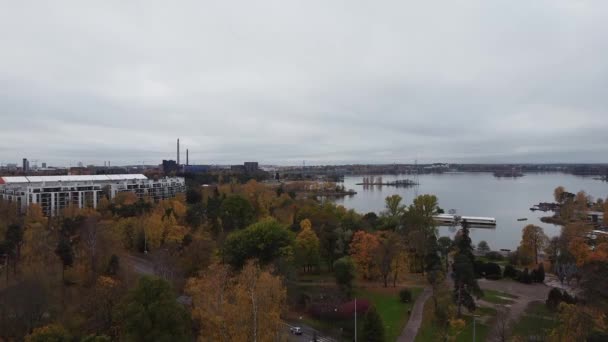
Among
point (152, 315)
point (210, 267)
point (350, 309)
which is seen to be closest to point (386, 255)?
point (350, 309)

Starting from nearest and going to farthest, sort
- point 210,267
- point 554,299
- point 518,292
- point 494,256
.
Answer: point 210,267
point 554,299
point 518,292
point 494,256

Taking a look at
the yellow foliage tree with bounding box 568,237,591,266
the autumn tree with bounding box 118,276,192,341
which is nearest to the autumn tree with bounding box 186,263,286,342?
the autumn tree with bounding box 118,276,192,341

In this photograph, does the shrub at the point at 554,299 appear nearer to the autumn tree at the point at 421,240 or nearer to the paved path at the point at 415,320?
the paved path at the point at 415,320

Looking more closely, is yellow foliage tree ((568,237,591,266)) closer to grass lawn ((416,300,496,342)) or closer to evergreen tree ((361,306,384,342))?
grass lawn ((416,300,496,342))

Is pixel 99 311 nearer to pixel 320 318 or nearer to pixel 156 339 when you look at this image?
pixel 156 339

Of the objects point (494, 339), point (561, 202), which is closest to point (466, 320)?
point (494, 339)

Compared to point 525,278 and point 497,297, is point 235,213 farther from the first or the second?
point 525,278
